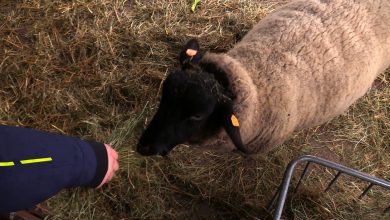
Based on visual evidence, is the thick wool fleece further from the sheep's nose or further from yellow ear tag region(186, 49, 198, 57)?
the sheep's nose

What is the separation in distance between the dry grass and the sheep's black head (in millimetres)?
559

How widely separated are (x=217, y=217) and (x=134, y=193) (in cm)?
55

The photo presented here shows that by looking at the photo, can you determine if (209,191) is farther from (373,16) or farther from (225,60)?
(373,16)

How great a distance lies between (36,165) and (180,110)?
2.21 feet

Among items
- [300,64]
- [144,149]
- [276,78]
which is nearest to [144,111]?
[144,149]

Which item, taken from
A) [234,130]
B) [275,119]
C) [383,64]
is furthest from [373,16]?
[234,130]

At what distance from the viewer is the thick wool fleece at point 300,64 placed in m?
2.01

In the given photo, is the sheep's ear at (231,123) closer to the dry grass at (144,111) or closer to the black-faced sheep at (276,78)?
the black-faced sheep at (276,78)

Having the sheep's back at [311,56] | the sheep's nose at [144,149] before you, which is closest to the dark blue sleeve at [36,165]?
the sheep's nose at [144,149]

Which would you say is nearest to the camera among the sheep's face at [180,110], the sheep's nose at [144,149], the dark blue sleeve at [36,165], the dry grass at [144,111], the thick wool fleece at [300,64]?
the dark blue sleeve at [36,165]

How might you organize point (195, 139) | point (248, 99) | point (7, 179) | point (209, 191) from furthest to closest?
1. point (209, 191)
2. point (195, 139)
3. point (248, 99)
4. point (7, 179)

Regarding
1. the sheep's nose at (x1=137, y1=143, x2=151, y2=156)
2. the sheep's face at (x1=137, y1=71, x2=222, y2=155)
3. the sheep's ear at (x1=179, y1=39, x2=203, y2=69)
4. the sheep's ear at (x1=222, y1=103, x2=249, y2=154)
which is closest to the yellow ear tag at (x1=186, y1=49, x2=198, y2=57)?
the sheep's ear at (x1=179, y1=39, x2=203, y2=69)

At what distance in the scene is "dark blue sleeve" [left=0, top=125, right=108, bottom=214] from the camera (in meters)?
1.37

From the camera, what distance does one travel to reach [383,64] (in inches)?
98.7
